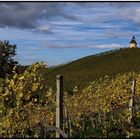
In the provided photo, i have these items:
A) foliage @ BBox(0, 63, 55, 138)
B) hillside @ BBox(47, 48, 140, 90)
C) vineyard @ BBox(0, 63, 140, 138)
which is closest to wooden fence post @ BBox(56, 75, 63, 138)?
vineyard @ BBox(0, 63, 140, 138)

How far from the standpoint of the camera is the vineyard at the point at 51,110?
9453 millimetres

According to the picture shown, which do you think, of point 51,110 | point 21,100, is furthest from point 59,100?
point 51,110

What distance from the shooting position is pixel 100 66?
189 feet

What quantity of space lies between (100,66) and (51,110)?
45193 millimetres

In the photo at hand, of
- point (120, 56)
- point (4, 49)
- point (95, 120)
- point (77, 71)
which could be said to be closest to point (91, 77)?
point (77, 71)

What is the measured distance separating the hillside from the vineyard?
31.7 metres

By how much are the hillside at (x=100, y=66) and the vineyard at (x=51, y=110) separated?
31.7m

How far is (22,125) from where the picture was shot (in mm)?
9625

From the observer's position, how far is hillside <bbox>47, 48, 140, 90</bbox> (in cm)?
4988

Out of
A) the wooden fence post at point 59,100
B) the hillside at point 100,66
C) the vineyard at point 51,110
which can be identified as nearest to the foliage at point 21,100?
the vineyard at point 51,110

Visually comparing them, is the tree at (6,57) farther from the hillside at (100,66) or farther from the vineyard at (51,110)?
the hillside at (100,66)

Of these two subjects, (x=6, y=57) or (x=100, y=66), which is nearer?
(x=6, y=57)

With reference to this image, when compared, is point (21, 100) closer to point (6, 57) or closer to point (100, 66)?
point (6, 57)

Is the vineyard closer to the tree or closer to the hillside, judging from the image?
the tree
